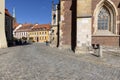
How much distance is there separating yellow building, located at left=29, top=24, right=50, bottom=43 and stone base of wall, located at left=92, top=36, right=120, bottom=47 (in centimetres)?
7985

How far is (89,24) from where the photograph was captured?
69.8ft

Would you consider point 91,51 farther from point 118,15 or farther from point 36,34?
point 36,34

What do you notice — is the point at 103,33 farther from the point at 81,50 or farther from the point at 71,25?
the point at 81,50

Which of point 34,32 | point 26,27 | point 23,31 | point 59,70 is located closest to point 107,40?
point 59,70

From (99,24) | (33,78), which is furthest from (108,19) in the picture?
(33,78)

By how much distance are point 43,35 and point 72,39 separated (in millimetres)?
79897

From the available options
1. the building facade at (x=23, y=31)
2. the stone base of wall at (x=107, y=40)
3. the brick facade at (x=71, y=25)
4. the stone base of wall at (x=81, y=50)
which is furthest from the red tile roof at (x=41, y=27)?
the stone base of wall at (x=81, y=50)

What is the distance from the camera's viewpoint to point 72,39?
24.8 m

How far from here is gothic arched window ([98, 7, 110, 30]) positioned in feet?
78.9

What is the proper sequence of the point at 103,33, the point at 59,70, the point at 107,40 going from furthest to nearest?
the point at 103,33, the point at 107,40, the point at 59,70

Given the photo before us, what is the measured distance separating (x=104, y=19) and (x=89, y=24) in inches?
138

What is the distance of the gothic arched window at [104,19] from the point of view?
24062 mm

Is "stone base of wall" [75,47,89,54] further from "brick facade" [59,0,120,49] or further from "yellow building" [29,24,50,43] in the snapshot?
"yellow building" [29,24,50,43]

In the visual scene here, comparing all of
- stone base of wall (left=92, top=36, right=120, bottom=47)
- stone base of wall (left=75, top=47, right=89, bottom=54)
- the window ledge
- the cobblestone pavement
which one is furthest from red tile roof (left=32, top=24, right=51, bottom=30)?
the cobblestone pavement
